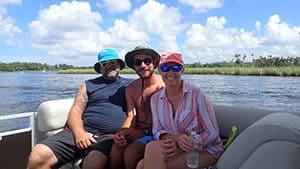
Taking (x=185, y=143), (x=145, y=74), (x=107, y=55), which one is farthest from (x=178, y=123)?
(x=107, y=55)

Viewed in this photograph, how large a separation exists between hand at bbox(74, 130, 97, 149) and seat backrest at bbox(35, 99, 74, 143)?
41cm

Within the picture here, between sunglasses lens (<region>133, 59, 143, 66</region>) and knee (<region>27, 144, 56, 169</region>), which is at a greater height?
sunglasses lens (<region>133, 59, 143, 66</region>)

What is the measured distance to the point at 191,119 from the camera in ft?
6.06

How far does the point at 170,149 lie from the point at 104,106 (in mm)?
873

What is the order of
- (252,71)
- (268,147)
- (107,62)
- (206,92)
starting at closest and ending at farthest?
(268,147) < (107,62) < (206,92) < (252,71)

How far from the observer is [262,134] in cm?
137

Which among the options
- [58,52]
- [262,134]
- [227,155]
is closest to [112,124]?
[227,155]

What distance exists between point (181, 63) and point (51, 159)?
1.08 meters

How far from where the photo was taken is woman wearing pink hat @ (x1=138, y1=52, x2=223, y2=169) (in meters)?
1.72

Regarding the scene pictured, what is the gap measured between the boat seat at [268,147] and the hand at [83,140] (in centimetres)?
105

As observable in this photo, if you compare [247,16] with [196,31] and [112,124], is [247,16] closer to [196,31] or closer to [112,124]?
[196,31]

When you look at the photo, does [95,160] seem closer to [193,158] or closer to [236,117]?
[193,158]

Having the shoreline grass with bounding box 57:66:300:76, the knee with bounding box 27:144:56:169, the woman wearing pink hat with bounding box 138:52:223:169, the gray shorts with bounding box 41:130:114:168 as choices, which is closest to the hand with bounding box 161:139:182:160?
the woman wearing pink hat with bounding box 138:52:223:169

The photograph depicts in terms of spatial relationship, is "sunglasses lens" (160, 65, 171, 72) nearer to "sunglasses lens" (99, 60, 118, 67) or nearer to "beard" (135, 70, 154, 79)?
"beard" (135, 70, 154, 79)
